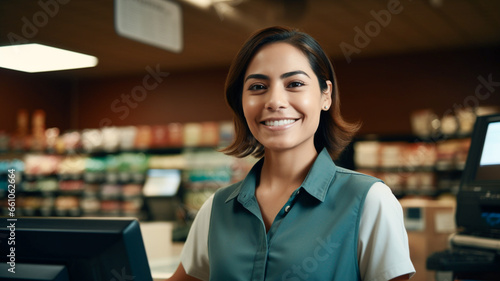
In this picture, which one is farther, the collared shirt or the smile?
the smile

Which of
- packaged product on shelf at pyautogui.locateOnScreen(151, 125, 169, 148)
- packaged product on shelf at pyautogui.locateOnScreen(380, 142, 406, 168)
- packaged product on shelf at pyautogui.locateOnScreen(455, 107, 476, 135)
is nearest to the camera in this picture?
packaged product on shelf at pyautogui.locateOnScreen(455, 107, 476, 135)

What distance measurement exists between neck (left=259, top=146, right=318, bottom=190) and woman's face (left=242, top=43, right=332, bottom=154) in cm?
3

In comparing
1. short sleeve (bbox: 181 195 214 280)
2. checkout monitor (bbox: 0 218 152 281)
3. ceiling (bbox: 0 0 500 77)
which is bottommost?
short sleeve (bbox: 181 195 214 280)

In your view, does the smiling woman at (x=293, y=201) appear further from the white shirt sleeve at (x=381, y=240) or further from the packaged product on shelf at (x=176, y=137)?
the packaged product on shelf at (x=176, y=137)

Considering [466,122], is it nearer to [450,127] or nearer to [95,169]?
[450,127]

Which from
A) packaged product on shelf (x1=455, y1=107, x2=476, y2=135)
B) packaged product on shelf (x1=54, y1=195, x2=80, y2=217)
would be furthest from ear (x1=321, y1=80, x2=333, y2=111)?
packaged product on shelf (x1=54, y1=195, x2=80, y2=217)

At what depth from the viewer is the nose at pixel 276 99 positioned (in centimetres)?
132

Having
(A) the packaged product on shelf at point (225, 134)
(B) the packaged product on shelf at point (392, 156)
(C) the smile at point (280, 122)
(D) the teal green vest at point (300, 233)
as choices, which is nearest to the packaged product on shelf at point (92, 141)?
(A) the packaged product on shelf at point (225, 134)

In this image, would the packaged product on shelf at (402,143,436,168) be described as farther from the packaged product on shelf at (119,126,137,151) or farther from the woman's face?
the woman's face

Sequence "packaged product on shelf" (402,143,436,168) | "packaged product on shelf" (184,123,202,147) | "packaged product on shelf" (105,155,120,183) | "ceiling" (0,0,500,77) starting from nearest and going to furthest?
"ceiling" (0,0,500,77) < "packaged product on shelf" (402,143,436,168) < "packaged product on shelf" (184,123,202,147) < "packaged product on shelf" (105,155,120,183)

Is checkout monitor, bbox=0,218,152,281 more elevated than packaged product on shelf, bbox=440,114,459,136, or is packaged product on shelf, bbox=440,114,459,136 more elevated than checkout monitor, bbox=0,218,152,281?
packaged product on shelf, bbox=440,114,459,136

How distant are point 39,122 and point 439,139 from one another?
714 centimetres

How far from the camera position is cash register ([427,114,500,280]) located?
1.59 m

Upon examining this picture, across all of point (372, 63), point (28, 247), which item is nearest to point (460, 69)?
point (372, 63)
